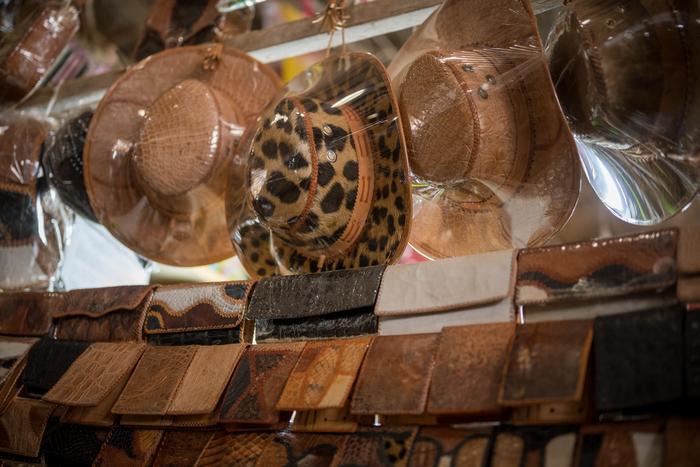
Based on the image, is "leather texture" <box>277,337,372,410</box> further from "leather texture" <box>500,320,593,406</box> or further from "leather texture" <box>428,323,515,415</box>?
"leather texture" <box>500,320,593,406</box>

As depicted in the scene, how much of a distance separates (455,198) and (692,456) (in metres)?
0.73

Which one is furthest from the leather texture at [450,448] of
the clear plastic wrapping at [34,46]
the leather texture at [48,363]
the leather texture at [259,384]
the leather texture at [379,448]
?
the clear plastic wrapping at [34,46]

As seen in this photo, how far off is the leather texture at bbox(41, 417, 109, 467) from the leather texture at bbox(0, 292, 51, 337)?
0.87 feet

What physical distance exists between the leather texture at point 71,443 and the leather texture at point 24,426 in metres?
0.02

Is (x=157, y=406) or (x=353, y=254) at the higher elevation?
(x=353, y=254)

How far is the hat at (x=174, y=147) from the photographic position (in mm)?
1901

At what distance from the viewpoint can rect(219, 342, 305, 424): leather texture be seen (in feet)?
4.52

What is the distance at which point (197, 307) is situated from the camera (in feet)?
5.28

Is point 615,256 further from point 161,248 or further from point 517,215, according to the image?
point 161,248

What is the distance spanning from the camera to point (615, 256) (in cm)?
117

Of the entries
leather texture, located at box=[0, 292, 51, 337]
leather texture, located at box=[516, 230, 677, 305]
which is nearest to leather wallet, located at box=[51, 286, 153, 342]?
leather texture, located at box=[0, 292, 51, 337]

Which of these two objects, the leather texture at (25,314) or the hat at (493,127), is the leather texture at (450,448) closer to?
the hat at (493,127)

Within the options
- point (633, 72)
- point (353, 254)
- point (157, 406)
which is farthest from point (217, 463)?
point (633, 72)

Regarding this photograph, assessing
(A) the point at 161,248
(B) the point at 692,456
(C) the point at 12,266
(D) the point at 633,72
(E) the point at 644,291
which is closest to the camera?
(B) the point at 692,456
